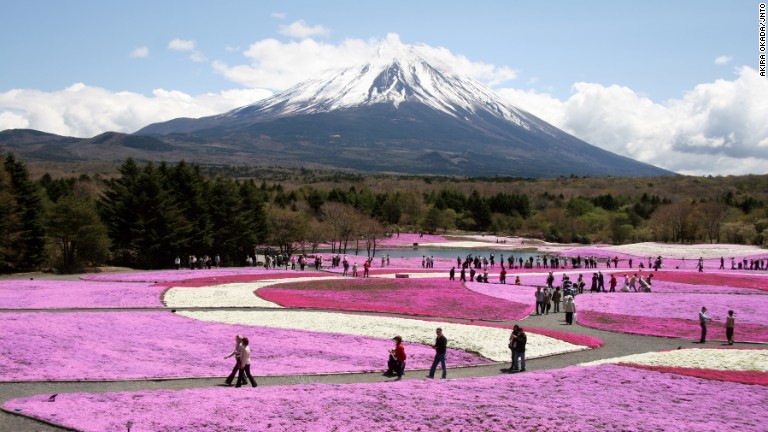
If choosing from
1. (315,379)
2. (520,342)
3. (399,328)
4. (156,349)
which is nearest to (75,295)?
(156,349)

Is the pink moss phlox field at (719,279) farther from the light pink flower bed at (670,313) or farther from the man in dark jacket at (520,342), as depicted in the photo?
Answer: the man in dark jacket at (520,342)

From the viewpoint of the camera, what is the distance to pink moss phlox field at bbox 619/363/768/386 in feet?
79.0

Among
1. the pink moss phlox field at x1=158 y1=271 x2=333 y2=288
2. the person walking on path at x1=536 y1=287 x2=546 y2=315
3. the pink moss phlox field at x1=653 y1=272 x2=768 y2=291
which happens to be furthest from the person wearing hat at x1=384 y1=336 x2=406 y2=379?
the pink moss phlox field at x1=653 y1=272 x2=768 y2=291

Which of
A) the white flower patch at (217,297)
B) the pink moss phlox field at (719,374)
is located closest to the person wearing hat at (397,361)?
the pink moss phlox field at (719,374)

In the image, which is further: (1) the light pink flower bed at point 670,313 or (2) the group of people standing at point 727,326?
(1) the light pink flower bed at point 670,313

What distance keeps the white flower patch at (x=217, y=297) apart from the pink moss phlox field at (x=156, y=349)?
8115mm

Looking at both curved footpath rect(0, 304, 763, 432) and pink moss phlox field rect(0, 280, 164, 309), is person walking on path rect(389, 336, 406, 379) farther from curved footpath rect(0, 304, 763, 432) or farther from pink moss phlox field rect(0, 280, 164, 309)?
pink moss phlox field rect(0, 280, 164, 309)

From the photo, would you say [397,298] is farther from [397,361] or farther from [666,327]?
[397,361]

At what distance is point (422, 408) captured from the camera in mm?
18797

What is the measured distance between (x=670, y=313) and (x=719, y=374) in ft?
58.7

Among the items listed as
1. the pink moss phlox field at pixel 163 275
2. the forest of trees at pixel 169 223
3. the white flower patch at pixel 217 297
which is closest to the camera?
the white flower patch at pixel 217 297

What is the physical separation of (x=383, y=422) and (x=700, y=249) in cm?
9907

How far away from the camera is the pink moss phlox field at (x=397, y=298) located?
4222 cm

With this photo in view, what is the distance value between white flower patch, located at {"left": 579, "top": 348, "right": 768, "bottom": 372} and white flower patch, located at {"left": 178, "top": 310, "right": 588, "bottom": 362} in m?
3.38
